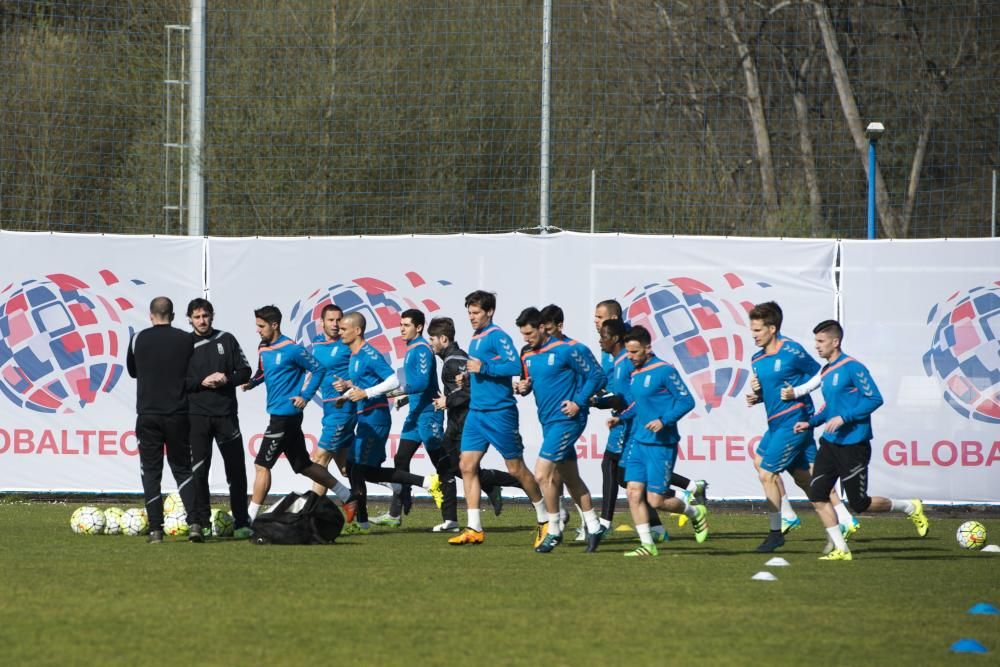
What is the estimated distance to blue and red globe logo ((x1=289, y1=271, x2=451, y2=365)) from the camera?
16344mm

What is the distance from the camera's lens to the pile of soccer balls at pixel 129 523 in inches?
514

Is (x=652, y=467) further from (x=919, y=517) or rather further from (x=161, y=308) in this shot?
(x=161, y=308)

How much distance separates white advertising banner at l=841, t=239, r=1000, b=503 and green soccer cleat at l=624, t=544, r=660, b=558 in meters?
4.70

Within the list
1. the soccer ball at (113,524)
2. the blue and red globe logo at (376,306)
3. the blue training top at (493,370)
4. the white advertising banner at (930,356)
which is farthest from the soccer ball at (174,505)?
the white advertising banner at (930,356)

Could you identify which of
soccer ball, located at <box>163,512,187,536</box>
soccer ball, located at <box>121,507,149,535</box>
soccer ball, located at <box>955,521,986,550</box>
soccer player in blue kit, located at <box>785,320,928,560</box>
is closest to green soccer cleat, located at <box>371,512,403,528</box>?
soccer ball, located at <box>163,512,187,536</box>

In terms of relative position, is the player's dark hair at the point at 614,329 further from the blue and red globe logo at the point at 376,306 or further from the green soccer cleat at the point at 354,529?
the blue and red globe logo at the point at 376,306

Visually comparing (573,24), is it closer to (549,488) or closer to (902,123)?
(902,123)

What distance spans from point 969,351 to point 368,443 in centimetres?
652

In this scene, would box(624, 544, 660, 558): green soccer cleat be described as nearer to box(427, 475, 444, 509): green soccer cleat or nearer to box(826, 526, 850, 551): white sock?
box(826, 526, 850, 551): white sock

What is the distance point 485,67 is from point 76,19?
698 cm

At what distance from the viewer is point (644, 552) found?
11.8 metres

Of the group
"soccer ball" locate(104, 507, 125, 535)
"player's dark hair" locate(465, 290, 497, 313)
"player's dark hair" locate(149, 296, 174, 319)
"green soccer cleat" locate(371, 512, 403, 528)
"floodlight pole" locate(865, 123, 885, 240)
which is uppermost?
"floodlight pole" locate(865, 123, 885, 240)

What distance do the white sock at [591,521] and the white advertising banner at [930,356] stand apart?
4.68 metres

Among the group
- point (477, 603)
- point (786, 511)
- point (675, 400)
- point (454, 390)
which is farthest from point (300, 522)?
point (786, 511)
